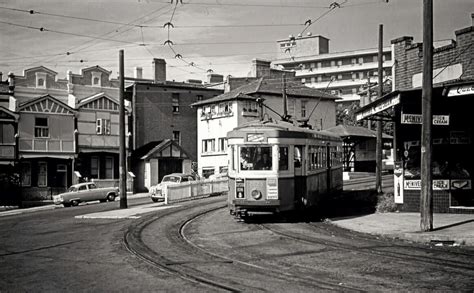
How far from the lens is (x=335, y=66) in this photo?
102500 mm

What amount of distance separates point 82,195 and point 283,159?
22788 mm

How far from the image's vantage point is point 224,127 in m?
48.7

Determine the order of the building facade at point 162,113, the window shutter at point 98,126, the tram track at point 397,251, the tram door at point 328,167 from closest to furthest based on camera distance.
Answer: the tram track at point 397,251 → the tram door at point 328,167 → the window shutter at point 98,126 → the building facade at point 162,113

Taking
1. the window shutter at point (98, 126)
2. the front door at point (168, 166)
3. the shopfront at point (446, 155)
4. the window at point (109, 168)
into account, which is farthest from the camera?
the front door at point (168, 166)

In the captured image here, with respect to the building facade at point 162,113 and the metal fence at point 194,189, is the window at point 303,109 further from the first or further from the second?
the metal fence at point 194,189

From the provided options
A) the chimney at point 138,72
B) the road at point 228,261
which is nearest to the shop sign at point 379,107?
the road at point 228,261

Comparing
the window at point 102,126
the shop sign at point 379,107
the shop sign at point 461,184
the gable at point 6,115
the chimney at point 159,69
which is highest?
the chimney at point 159,69

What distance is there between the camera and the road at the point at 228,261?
8.80 meters

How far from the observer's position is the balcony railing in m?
41.0

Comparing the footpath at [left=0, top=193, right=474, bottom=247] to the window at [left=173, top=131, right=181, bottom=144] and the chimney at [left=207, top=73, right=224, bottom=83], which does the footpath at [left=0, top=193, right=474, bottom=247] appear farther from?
the chimney at [left=207, top=73, right=224, bottom=83]

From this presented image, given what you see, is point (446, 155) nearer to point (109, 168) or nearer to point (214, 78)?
point (109, 168)

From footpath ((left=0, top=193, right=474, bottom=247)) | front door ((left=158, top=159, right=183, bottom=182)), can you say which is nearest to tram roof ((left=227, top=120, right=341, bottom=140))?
footpath ((left=0, top=193, right=474, bottom=247))

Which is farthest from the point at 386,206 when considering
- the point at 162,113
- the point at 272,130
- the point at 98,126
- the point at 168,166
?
the point at 162,113

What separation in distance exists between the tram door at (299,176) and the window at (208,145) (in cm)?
3226
